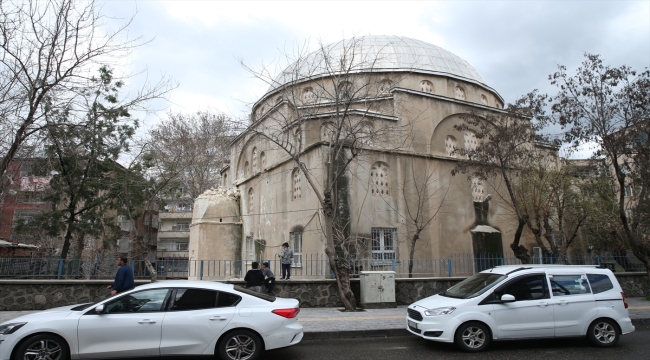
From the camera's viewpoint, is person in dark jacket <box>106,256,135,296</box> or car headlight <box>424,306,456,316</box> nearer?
car headlight <box>424,306,456,316</box>

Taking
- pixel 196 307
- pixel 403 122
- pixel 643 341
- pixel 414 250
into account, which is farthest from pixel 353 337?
pixel 403 122

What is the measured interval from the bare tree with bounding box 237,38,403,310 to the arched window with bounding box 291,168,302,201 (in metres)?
0.88

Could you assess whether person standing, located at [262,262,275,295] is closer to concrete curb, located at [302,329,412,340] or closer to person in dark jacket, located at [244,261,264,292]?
person in dark jacket, located at [244,261,264,292]

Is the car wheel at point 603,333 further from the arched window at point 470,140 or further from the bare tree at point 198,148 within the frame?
the bare tree at point 198,148

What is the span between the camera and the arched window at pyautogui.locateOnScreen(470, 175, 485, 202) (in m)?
19.9

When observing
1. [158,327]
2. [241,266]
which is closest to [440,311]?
[158,327]

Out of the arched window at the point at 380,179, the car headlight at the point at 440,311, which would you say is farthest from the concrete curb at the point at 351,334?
the arched window at the point at 380,179

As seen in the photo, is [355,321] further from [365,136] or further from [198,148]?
[198,148]

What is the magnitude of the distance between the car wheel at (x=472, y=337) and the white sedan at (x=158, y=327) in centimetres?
265

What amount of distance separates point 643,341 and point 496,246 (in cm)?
1164

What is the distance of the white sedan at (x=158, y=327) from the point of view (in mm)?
5695

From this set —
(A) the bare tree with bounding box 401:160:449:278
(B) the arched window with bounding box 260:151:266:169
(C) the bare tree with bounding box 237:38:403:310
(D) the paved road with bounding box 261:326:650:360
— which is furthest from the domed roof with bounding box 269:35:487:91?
(D) the paved road with bounding box 261:326:650:360

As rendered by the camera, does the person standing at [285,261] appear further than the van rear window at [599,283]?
Yes

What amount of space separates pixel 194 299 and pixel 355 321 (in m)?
4.53
